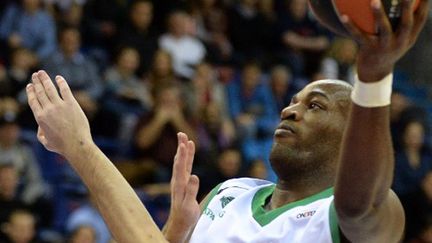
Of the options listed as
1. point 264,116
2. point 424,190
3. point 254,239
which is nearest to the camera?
point 254,239

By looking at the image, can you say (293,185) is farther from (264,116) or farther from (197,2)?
(197,2)

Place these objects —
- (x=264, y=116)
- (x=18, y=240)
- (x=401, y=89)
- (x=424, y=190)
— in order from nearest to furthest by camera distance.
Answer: (x=18, y=240), (x=424, y=190), (x=264, y=116), (x=401, y=89)

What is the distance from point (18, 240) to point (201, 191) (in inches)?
70.7

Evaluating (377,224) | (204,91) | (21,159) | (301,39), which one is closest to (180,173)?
(377,224)

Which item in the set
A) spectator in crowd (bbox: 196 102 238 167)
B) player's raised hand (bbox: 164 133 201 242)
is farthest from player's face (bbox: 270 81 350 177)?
spectator in crowd (bbox: 196 102 238 167)

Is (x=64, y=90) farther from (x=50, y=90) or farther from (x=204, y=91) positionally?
(x=204, y=91)

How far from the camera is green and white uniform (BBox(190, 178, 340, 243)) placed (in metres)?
3.32

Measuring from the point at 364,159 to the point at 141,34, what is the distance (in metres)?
8.25

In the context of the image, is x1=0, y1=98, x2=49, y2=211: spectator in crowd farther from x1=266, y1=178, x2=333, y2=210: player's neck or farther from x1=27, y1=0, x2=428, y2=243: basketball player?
x1=266, y1=178, x2=333, y2=210: player's neck

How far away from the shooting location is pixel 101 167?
3080 mm

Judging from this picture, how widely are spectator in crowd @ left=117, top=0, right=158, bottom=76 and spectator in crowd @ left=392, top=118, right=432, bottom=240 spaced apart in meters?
2.65

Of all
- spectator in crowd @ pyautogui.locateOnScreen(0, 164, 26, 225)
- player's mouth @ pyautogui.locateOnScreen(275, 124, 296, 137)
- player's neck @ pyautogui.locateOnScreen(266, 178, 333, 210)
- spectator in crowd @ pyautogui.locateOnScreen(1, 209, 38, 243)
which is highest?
player's mouth @ pyautogui.locateOnScreen(275, 124, 296, 137)

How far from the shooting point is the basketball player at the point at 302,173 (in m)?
2.57

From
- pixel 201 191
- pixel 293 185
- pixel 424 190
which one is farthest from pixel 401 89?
pixel 293 185
